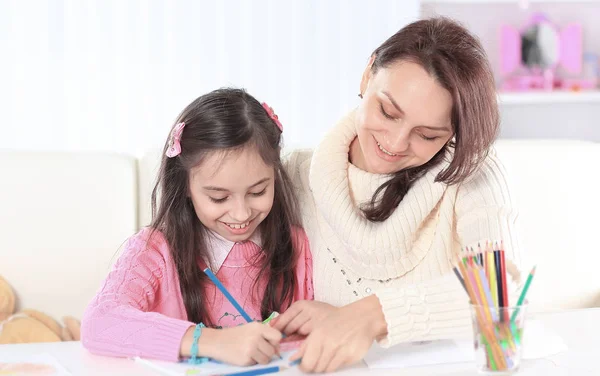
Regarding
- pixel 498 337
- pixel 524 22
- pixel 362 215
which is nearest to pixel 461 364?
pixel 498 337

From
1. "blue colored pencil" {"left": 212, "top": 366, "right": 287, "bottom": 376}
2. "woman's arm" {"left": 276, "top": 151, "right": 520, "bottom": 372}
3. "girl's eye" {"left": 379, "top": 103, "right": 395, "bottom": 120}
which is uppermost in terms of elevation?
"girl's eye" {"left": 379, "top": 103, "right": 395, "bottom": 120}

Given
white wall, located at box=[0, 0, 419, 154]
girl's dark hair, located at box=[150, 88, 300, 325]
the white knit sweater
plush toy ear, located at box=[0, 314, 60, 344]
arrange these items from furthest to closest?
white wall, located at box=[0, 0, 419, 154], plush toy ear, located at box=[0, 314, 60, 344], girl's dark hair, located at box=[150, 88, 300, 325], the white knit sweater

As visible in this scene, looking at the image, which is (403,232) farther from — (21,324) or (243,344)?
(21,324)

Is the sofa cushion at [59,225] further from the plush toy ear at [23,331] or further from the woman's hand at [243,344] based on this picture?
the woman's hand at [243,344]

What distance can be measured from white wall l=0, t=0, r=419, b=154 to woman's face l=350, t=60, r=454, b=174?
60.1 inches

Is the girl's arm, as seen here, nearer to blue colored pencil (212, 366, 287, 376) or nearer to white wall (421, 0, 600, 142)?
blue colored pencil (212, 366, 287, 376)

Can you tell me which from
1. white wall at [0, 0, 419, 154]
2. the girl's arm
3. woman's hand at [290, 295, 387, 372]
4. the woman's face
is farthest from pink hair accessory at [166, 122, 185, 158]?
white wall at [0, 0, 419, 154]

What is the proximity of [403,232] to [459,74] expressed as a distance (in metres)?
0.28

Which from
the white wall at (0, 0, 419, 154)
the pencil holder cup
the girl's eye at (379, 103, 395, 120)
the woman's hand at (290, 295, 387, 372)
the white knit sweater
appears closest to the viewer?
the pencil holder cup

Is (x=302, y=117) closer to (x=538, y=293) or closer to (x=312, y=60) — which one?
(x=312, y=60)

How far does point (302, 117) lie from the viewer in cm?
303

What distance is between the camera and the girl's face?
1.37 m

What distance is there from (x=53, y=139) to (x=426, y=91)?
6.19 ft

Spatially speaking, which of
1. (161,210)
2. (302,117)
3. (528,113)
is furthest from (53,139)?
(528,113)
